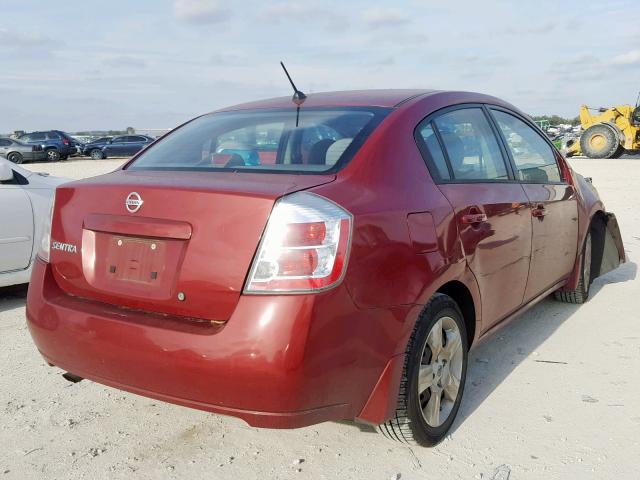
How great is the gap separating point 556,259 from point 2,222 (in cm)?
405

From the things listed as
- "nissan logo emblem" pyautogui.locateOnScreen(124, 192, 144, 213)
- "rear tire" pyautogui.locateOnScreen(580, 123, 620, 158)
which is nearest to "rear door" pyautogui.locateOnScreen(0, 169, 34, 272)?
"nissan logo emblem" pyautogui.locateOnScreen(124, 192, 144, 213)

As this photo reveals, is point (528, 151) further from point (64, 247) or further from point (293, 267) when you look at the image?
point (64, 247)

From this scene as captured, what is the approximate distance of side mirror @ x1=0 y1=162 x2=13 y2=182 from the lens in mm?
4715

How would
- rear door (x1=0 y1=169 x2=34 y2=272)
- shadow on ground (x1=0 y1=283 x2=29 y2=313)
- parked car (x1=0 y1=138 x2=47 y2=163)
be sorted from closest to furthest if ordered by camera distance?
rear door (x1=0 y1=169 x2=34 y2=272) < shadow on ground (x1=0 y1=283 x2=29 y2=313) < parked car (x1=0 y1=138 x2=47 y2=163)

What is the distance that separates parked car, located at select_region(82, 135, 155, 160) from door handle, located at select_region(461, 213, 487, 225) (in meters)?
32.6

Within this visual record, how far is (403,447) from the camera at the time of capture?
2.80 metres

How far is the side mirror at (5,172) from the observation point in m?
4.71

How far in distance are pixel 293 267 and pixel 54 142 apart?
33802 mm

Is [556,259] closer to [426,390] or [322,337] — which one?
[426,390]

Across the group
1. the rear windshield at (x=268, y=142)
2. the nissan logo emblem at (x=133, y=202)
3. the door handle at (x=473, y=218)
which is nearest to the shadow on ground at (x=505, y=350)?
the door handle at (x=473, y=218)

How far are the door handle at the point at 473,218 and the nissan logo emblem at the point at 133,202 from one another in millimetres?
1419

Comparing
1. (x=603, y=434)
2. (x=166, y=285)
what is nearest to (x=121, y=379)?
(x=166, y=285)

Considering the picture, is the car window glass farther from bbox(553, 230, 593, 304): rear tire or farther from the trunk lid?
bbox(553, 230, 593, 304): rear tire

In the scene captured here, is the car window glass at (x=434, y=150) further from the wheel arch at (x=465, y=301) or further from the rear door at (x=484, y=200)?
the wheel arch at (x=465, y=301)
